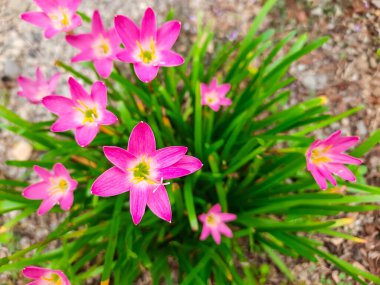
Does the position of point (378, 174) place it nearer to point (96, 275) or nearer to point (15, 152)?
point (96, 275)

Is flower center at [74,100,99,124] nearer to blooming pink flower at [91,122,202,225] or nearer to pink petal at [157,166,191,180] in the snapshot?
blooming pink flower at [91,122,202,225]

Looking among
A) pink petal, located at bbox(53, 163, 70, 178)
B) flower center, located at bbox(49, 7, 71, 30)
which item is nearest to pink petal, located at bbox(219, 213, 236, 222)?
pink petal, located at bbox(53, 163, 70, 178)

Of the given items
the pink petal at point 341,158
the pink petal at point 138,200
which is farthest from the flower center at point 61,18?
the pink petal at point 341,158

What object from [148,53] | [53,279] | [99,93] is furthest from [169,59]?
[53,279]

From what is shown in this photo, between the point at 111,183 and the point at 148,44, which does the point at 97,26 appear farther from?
the point at 111,183

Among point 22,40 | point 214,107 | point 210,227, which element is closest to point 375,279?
point 210,227

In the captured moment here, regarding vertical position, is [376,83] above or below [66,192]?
above
